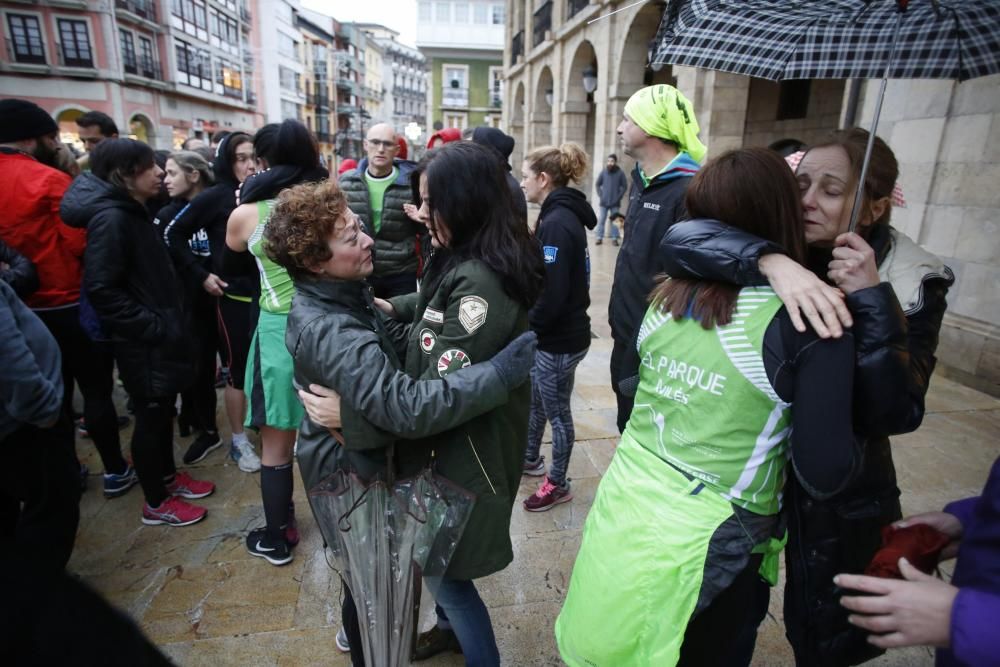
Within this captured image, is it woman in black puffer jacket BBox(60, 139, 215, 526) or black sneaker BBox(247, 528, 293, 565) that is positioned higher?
woman in black puffer jacket BBox(60, 139, 215, 526)

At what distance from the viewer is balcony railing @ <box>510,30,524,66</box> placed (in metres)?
22.5

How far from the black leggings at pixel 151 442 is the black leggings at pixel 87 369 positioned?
0.36m

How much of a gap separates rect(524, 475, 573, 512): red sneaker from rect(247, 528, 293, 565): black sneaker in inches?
51.8

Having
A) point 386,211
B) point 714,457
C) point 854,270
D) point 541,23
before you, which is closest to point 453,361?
point 714,457

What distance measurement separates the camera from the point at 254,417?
102 inches

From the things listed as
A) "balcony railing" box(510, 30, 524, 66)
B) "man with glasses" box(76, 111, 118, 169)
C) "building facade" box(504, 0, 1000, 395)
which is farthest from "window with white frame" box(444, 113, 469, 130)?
"man with glasses" box(76, 111, 118, 169)

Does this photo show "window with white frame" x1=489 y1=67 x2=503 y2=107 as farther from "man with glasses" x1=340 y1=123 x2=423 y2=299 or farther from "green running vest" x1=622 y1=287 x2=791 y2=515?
"green running vest" x1=622 y1=287 x2=791 y2=515

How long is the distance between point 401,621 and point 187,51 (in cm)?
4126

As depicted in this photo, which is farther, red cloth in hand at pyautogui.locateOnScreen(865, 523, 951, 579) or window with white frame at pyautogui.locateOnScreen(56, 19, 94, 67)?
window with white frame at pyautogui.locateOnScreen(56, 19, 94, 67)

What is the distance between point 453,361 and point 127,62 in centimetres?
3499

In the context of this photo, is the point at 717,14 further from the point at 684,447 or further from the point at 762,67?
the point at 684,447

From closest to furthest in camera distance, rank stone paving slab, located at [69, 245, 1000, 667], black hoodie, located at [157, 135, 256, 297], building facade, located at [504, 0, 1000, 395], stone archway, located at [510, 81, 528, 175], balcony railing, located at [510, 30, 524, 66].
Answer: stone paving slab, located at [69, 245, 1000, 667], black hoodie, located at [157, 135, 256, 297], building facade, located at [504, 0, 1000, 395], balcony railing, located at [510, 30, 524, 66], stone archway, located at [510, 81, 528, 175]

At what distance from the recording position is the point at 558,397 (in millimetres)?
3209

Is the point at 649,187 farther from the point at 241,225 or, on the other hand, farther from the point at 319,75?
the point at 319,75
